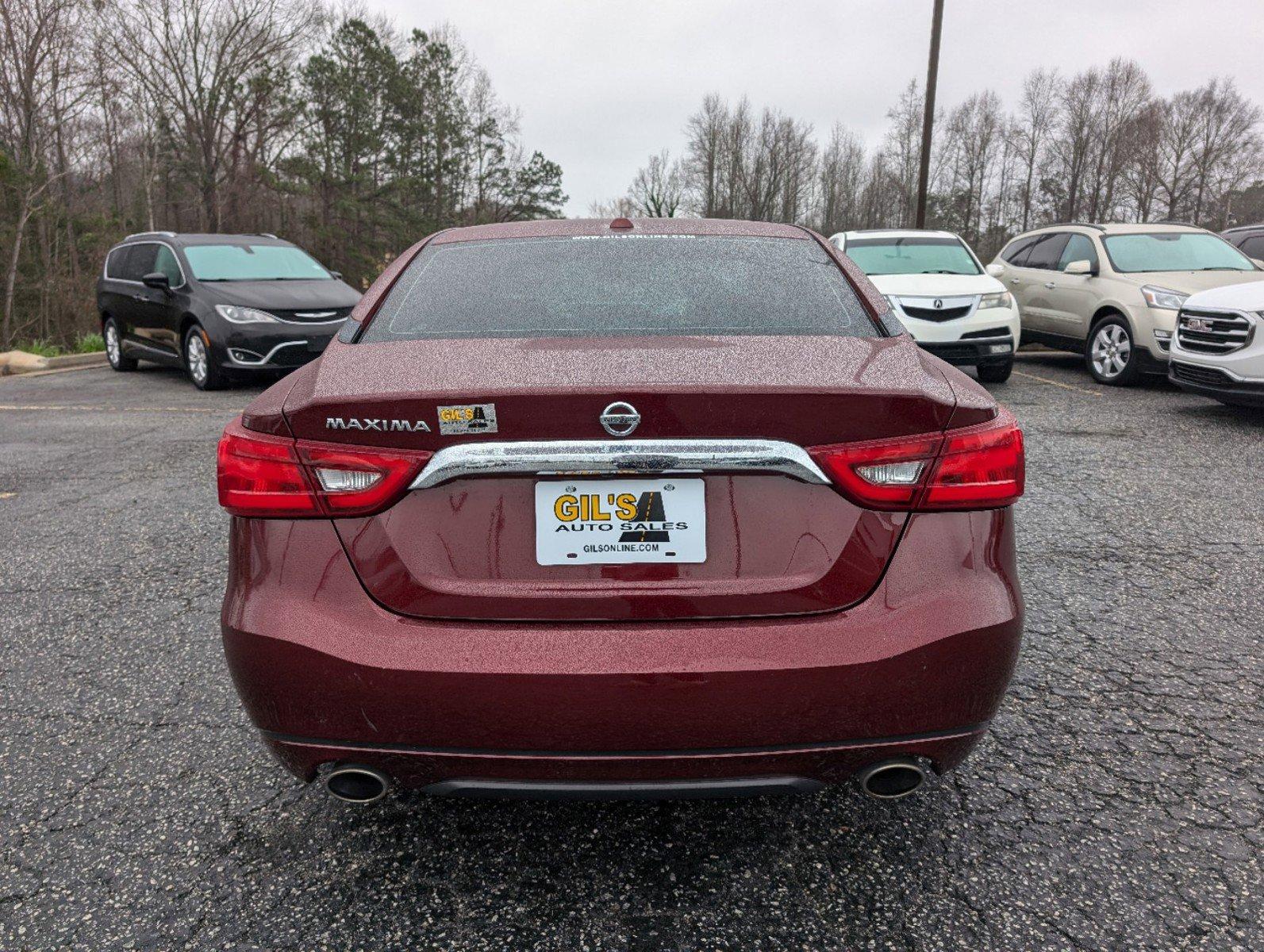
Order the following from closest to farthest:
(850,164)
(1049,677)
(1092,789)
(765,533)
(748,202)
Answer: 1. (765,533)
2. (1092,789)
3. (1049,677)
4. (748,202)
5. (850,164)

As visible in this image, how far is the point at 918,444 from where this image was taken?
1854mm

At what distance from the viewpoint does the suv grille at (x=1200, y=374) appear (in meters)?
7.80

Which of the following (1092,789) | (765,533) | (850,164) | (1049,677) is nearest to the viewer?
(765,533)

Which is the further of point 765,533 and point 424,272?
point 424,272

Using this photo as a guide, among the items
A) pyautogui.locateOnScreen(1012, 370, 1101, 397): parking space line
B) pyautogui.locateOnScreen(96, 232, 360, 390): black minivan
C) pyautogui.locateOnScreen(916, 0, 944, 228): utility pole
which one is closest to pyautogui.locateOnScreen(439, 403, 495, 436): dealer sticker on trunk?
pyautogui.locateOnScreen(96, 232, 360, 390): black minivan

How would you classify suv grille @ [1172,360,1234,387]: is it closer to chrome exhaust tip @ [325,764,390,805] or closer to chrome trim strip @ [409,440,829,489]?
chrome trim strip @ [409,440,829,489]

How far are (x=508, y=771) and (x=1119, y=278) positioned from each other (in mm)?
10516

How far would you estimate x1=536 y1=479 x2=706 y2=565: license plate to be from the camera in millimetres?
1800

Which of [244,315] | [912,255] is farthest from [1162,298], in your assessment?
[244,315]

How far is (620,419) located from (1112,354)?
10172mm

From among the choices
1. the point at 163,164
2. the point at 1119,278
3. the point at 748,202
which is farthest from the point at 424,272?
the point at 748,202

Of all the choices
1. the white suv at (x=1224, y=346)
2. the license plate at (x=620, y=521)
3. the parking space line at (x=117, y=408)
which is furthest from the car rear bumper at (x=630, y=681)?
the parking space line at (x=117, y=408)

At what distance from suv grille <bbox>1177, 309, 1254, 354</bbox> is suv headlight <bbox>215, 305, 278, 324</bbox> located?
905 centimetres

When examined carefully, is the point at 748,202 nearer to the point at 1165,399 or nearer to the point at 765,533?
the point at 1165,399
